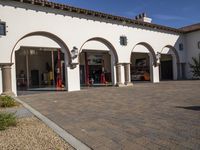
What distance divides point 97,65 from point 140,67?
18.2ft

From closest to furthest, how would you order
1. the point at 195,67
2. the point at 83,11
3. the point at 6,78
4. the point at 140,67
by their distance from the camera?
the point at 6,78, the point at 83,11, the point at 195,67, the point at 140,67

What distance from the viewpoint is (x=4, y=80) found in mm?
14992

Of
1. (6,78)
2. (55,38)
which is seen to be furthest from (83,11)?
(6,78)

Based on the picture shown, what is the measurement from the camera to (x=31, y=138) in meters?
5.62

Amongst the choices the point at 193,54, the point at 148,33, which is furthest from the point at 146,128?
the point at 193,54

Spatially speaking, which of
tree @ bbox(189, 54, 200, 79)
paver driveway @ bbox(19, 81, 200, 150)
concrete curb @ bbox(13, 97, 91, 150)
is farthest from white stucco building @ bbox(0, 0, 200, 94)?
concrete curb @ bbox(13, 97, 91, 150)

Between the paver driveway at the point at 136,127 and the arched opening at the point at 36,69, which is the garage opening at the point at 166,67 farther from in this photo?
the paver driveway at the point at 136,127

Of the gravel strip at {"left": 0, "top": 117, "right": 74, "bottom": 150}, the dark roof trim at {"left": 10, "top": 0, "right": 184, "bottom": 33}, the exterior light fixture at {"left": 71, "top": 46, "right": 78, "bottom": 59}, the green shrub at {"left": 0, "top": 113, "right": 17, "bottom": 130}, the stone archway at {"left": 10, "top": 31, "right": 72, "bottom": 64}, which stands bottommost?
the gravel strip at {"left": 0, "top": 117, "right": 74, "bottom": 150}

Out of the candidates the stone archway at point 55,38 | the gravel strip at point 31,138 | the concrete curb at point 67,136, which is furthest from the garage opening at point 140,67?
the gravel strip at point 31,138

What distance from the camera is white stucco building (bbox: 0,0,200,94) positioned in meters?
15.5

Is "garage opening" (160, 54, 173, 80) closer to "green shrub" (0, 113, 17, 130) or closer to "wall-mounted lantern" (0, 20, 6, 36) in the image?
"wall-mounted lantern" (0, 20, 6, 36)

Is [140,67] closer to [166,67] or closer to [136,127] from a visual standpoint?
[166,67]

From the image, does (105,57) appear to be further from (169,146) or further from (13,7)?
(169,146)

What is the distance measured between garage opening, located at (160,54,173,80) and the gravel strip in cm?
2541
